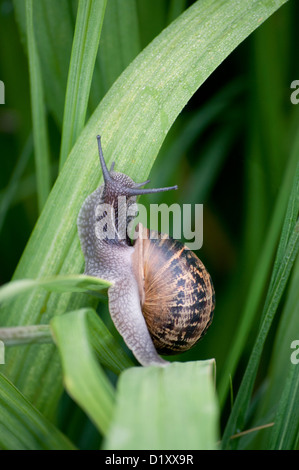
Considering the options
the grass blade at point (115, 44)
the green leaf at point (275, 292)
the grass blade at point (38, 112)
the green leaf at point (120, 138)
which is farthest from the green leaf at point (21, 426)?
the grass blade at point (115, 44)

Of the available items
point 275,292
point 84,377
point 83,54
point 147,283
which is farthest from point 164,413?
point 83,54

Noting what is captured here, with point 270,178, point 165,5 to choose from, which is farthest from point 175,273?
point 165,5

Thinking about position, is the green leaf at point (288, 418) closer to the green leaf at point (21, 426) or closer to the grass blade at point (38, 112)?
the green leaf at point (21, 426)

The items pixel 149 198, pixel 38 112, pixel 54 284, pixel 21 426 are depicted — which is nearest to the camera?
pixel 54 284

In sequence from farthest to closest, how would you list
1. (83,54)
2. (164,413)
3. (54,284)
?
(83,54), (54,284), (164,413)

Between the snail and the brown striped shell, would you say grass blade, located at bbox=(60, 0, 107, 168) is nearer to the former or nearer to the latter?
the snail

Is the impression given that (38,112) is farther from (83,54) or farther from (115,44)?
(115,44)
